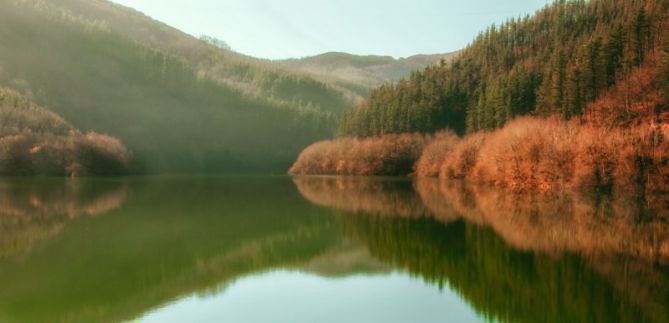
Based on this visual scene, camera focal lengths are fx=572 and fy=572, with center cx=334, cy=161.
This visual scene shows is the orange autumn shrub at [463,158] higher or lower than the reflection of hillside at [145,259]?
higher

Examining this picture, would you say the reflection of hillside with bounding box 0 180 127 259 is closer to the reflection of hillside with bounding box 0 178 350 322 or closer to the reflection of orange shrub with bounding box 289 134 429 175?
the reflection of hillside with bounding box 0 178 350 322

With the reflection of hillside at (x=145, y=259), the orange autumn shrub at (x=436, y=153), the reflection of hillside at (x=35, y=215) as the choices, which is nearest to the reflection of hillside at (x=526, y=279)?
the reflection of hillside at (x=145, y=259)

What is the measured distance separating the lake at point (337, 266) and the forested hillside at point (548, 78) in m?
27.3

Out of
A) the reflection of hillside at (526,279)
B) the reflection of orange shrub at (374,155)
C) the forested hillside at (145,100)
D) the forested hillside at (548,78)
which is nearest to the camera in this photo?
the reflection of hillside at (526,279)

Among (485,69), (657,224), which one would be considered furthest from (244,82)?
(657,224)

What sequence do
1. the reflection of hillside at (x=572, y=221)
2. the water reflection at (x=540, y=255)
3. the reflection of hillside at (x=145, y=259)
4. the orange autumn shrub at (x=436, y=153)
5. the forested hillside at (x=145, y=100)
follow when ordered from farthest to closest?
1. the forested hillside at (x=145, y=100)
2. the orange autumn shrub at (x=436, y=153)
3. the reflection of hillside at (x=572, y=221)
4. the reflection of hillside at (x=145, y=259)
5. the water reflection at (x=540, y=255)

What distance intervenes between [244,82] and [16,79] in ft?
294

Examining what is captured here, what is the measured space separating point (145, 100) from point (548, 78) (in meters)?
109

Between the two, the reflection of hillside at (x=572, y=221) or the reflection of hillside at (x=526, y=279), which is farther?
the reflection of hillside at (x=572, y=221)

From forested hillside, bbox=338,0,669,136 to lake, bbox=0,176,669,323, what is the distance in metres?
27.3

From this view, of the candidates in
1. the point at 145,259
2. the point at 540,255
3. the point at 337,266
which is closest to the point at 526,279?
the point at 540,255

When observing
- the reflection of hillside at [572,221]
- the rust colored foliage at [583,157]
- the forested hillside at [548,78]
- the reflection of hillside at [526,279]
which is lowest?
the reflection of hillside at [526,279]

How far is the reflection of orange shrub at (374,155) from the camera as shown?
89.5 m

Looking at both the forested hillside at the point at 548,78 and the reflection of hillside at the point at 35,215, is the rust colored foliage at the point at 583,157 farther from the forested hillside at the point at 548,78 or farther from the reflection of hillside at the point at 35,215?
the reflection of hillside at the point at 35,215
